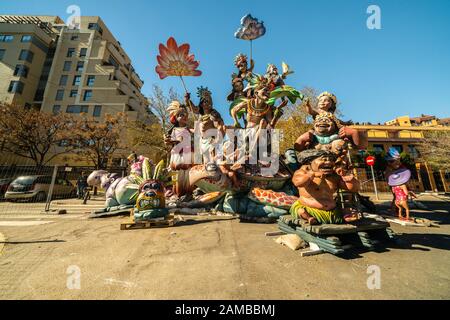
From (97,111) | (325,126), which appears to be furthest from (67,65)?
(325,126)

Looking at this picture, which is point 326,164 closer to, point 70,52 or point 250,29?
point 250,29

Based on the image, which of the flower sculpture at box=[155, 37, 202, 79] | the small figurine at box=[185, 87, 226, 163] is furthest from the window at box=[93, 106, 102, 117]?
the small figurine at box=[185, 87, 226, 163]

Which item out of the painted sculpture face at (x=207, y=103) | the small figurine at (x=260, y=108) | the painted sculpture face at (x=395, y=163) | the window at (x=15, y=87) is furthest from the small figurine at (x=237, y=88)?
the window at (x=15, y=87)

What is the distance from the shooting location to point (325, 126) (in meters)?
4.57

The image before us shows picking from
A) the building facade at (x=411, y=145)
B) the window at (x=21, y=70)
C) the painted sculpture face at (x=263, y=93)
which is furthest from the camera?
the window at (x=21, y=70)

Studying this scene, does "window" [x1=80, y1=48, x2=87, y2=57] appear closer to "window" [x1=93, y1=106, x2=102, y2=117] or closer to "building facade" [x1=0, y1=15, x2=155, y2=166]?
"building facade" [x1=0, y1=15, x2=155, y2=166]

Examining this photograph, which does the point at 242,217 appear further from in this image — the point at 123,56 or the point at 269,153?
the point at 123,56

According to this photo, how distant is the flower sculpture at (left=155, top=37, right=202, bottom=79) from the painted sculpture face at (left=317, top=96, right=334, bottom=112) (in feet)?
18.1

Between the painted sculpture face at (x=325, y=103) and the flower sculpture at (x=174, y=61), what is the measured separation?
5.51 m

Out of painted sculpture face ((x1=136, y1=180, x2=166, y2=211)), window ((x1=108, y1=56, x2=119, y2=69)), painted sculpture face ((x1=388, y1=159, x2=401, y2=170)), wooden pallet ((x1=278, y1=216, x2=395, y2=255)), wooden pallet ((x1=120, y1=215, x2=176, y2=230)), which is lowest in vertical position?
wooden pallet ((x1=120, y1=215, x2=176, y2=230))

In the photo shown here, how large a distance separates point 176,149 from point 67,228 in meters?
4.25

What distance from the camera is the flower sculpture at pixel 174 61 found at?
7.75 m

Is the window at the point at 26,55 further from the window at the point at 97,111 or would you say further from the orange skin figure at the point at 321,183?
the orange skin figure at the point at 321,183

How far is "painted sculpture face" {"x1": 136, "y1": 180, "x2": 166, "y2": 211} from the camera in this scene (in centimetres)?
504
